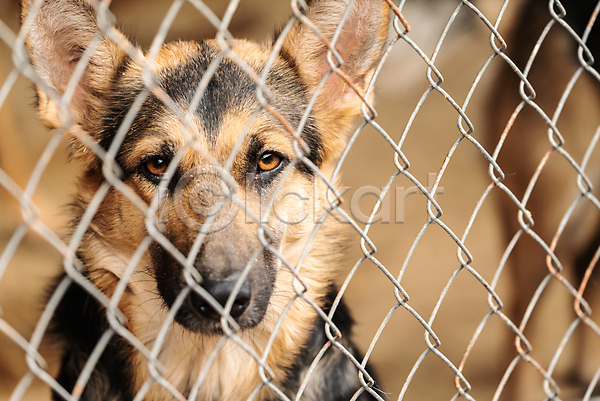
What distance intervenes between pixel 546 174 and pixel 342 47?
2272mm

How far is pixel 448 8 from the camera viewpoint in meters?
4.48

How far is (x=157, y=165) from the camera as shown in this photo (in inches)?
86.2

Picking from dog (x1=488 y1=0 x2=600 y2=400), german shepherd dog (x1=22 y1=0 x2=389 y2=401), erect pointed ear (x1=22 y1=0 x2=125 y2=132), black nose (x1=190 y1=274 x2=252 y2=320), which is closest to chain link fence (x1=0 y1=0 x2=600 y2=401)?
dog (x1=488 y1=0 x2=600 y2=400)

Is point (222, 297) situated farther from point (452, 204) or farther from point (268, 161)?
point (452, 204)

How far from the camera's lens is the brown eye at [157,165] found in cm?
218

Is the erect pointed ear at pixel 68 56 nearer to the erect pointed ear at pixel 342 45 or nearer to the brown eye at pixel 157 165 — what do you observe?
the brown eye at pixel 157 165

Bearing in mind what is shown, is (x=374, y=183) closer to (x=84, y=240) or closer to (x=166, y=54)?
(x=166, y=54)

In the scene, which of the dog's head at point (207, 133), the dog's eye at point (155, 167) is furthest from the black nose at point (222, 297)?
the dog's eye at point (155, 167)

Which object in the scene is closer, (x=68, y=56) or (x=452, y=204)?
(x=68, y=56)

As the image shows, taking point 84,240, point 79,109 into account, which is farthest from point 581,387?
point 79,109

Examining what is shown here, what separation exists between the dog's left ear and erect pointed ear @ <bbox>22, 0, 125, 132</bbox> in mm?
979

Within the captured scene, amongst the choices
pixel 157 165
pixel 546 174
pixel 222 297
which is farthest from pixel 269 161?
pixel 546 174

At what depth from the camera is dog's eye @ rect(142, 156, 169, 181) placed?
218 cm

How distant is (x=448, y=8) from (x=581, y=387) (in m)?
3.66
